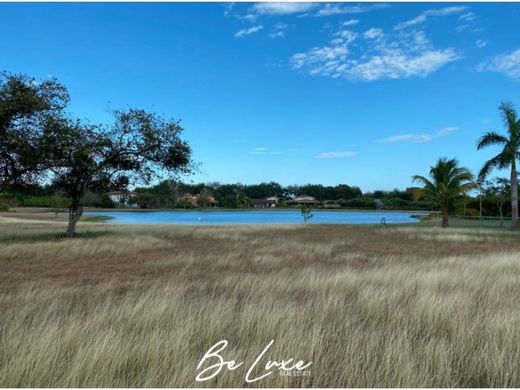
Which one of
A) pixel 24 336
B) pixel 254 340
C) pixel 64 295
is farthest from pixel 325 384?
pixel 64 295

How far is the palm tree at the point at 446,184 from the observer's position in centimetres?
3325

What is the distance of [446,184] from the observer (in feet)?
111

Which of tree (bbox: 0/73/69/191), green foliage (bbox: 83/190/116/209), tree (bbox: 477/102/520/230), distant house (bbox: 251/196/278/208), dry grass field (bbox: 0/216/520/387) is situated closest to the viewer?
dry grass field (bbox: 0/216/520/387)

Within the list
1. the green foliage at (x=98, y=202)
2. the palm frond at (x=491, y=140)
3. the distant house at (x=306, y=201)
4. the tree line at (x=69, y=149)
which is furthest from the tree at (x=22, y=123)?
the distant house at (x=306, y=201)

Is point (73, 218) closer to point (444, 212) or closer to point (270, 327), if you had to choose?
point (270, 327)

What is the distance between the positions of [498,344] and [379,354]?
134cm

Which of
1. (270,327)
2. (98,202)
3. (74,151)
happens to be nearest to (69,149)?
(74,151)

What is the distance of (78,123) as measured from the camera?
19.3 meters

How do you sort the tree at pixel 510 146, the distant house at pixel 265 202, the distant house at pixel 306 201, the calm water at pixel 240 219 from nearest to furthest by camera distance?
1. the tree at pixel 510 146
2. the calm water at pixel 240 219
3. the distant house at pixel 306 201
4. the distant house at pixel 265 202

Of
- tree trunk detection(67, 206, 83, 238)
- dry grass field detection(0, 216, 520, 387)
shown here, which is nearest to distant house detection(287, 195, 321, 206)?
tree trunk detection(67, 206, 83, 238)

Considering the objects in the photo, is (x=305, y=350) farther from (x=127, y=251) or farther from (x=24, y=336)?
(x=127, y=251)

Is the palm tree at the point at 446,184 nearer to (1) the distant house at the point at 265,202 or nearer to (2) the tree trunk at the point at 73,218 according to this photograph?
(2) the tree trunk at the point at 73,218

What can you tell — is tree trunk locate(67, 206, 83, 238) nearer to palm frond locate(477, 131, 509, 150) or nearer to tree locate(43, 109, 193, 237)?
tree locate(43, 109, 193, 237)

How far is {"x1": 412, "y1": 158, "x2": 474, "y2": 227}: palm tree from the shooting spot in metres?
33.2
